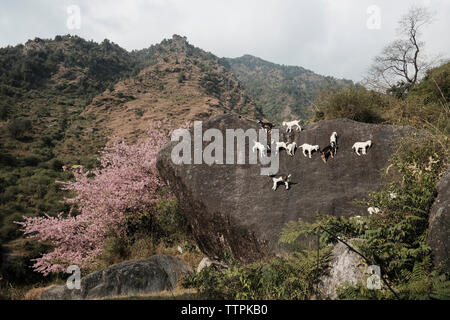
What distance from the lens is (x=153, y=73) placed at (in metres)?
84.8

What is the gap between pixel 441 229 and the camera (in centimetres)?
290

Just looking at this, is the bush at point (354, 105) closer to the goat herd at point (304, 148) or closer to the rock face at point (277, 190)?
the rock face at point (277, 190)

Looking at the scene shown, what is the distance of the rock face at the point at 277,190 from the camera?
5.03 meters

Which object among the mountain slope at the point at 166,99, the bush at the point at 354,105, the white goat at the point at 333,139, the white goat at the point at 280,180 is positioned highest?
the mountain slope at the point at 166,99

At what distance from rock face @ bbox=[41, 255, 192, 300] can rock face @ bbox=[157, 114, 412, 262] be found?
4.12ft

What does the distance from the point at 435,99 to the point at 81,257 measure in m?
13.3

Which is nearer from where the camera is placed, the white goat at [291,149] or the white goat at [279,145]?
the white goat at [291,149]

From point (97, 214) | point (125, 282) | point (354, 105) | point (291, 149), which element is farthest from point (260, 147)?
point (97, 214)

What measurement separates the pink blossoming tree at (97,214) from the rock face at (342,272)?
6034 millimetres

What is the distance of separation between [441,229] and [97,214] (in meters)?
7.92

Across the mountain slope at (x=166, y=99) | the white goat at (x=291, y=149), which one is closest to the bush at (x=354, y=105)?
the white goat at (x=291, y=149)

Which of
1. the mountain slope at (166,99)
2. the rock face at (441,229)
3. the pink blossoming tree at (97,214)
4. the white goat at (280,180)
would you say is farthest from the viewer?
the mountain slope at (166,99)

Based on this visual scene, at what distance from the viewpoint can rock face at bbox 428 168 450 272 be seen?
109 inches

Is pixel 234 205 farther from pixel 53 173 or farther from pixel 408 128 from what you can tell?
pixel 53 173
